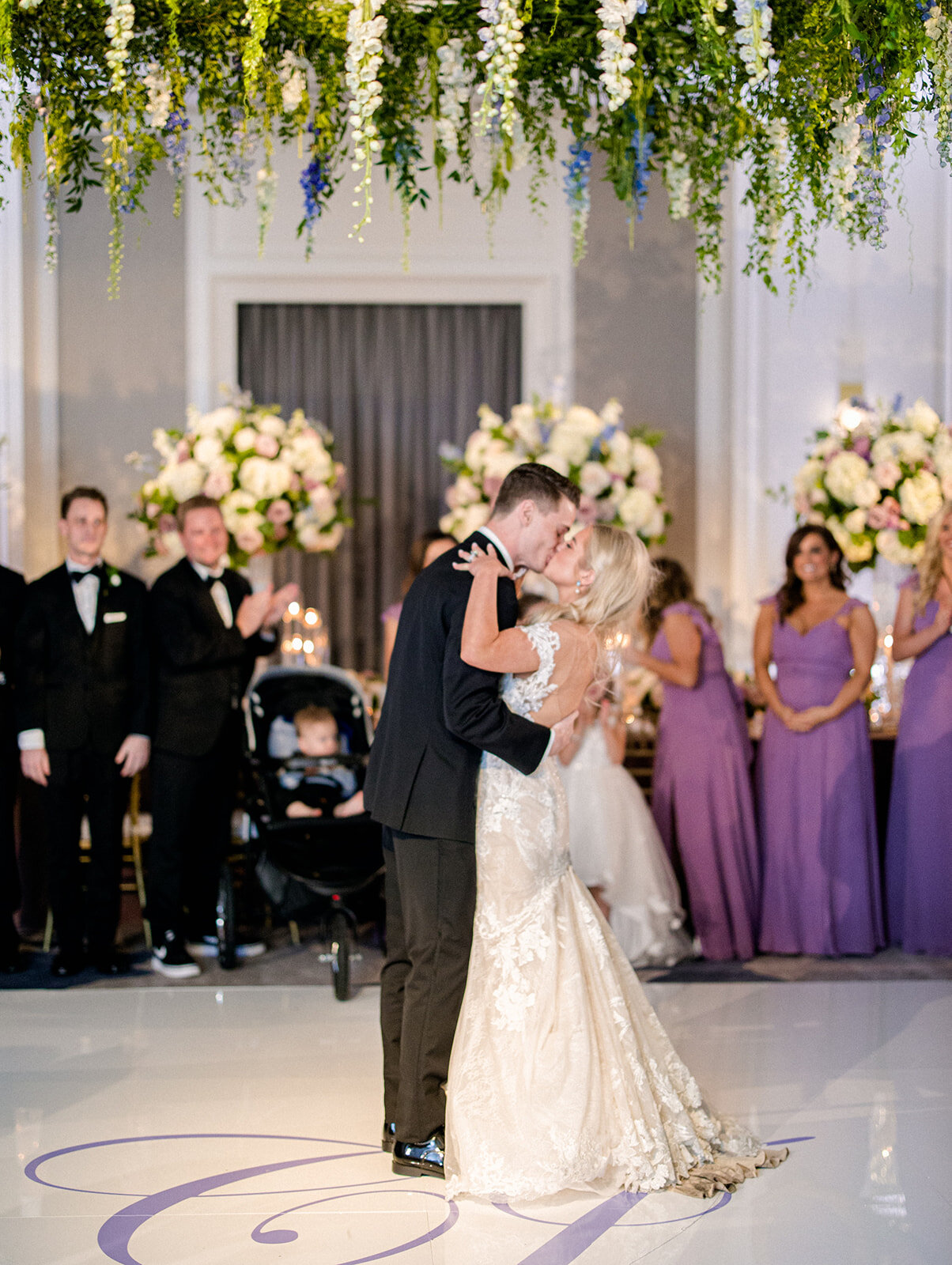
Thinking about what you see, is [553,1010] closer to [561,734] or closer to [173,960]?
[561,734]

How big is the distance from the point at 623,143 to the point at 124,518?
439 cm

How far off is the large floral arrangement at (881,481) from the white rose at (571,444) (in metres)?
1.06

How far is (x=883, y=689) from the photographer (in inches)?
246

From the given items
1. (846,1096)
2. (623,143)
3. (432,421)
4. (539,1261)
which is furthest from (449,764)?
(432,421)

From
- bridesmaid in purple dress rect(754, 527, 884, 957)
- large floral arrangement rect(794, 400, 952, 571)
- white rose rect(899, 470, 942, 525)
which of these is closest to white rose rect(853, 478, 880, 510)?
large floral arrangement rect(794, 400, 952, 571)

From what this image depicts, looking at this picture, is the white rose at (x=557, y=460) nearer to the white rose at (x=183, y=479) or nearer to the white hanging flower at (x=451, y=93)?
the white rose at (x=183, y=479)

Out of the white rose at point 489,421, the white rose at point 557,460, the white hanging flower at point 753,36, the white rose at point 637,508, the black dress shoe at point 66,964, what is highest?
the white hanging flower at point 753,36

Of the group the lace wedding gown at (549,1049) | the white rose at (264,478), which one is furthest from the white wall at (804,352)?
the lace wedding gown at (549,1049)

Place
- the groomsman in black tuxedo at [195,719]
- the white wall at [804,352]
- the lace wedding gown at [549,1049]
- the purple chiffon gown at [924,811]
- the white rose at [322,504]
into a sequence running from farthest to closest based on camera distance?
the white wall at [804,352] → the white rose at [322,504] → the purple chiffon gown at [924,811] → the groomsman in black tuxedo at [195,719] → the lace wedding gown at [549,1049]

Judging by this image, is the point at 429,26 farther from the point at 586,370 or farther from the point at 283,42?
the point at 586,370

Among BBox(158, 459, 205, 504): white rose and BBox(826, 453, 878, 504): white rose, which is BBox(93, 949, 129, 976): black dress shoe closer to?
BBox(158, 459, 205, 504): white rose

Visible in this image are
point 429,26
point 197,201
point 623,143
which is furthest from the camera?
point 197,201

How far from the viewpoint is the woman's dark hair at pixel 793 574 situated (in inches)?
211

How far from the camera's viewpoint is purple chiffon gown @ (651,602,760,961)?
5.28 m
